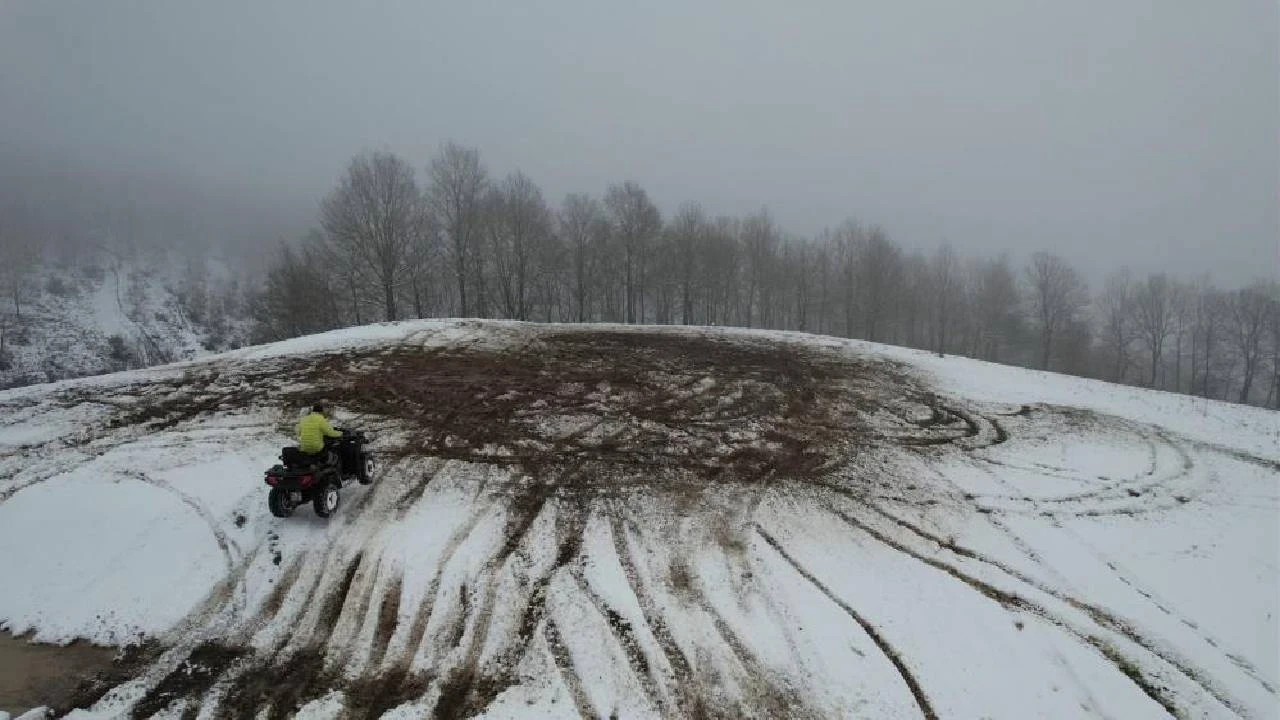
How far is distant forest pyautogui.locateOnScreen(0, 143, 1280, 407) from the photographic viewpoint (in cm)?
3569

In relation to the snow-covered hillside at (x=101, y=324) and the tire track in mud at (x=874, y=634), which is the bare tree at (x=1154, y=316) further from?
the snow-covered hillside at (x=101, y=324)

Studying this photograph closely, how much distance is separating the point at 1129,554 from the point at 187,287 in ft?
304

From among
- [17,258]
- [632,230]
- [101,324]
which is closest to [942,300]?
[632,230]

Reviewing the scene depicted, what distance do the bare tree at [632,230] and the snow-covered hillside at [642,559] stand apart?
3242 cm

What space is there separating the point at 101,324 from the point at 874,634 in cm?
6920

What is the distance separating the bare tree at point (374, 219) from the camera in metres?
33.4

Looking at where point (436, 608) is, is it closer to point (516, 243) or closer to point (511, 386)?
point (511, 386)

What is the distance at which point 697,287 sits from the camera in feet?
155

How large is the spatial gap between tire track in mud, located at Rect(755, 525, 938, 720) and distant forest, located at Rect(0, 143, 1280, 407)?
32124mm

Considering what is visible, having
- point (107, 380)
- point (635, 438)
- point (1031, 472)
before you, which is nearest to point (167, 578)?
point (635, 438)

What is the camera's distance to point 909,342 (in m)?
58.6

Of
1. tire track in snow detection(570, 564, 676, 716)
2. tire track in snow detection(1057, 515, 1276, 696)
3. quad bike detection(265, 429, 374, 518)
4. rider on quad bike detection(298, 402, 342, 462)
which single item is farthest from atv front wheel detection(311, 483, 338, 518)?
tire track in snow detection(1057, 515, 1276, 696)

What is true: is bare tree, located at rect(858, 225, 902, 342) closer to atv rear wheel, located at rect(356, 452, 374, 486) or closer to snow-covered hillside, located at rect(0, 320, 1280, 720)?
snow-covered hillside, located at rect(0, 320, 1280, 720)

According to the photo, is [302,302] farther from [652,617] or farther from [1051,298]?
[1051,298]
